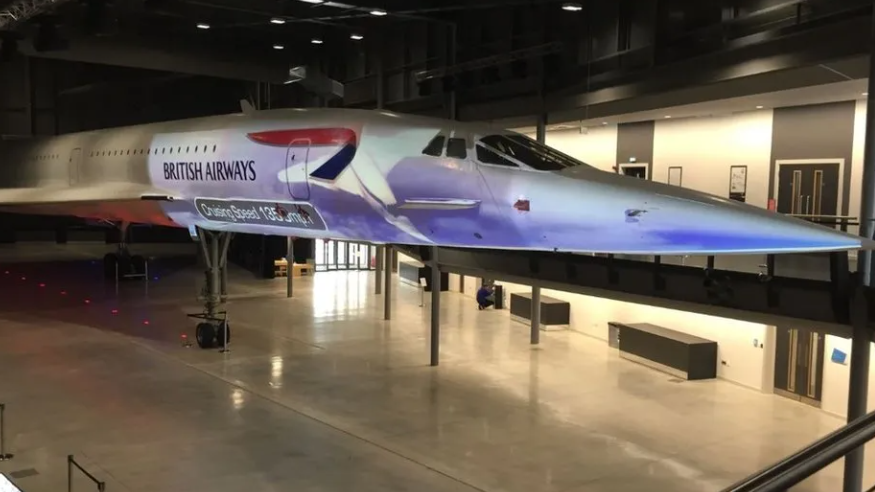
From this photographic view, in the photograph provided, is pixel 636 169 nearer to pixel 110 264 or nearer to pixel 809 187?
pixel 809 187

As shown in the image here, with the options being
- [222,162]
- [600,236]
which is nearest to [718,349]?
[600,236]

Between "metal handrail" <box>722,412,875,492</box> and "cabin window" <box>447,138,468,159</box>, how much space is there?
7.59m

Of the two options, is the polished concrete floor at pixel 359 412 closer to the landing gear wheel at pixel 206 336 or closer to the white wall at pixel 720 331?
the landing gear wheel at pixel 206 336

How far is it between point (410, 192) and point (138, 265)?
18.8 metres

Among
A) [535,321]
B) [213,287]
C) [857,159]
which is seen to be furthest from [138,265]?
[857,159]

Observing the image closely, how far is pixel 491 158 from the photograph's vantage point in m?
9.24

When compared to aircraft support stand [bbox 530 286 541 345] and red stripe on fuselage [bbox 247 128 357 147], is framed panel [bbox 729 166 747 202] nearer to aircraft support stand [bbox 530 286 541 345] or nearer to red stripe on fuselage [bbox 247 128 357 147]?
aircraft support stand [bbox 530 286 541 345]

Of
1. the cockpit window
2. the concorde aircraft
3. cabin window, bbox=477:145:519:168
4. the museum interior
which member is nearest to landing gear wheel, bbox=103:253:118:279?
the museum interior

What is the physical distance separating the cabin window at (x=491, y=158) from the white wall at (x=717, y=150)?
24.7 feet

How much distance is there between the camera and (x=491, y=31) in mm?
17938

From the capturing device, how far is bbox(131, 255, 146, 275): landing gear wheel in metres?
25.3

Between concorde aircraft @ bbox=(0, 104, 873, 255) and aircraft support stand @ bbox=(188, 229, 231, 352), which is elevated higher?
concorde aircraft @ bbox=(0, 104, 873, 255)

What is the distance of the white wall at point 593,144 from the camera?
18047mm

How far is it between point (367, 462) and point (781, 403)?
27.2ft
